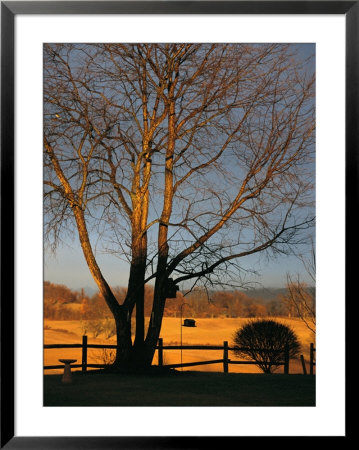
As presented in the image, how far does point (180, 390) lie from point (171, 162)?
70.6 inches

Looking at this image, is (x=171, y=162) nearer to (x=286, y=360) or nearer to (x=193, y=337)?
(x=193, y=337)

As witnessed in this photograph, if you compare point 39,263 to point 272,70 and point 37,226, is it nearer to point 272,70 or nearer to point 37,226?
point 37,226

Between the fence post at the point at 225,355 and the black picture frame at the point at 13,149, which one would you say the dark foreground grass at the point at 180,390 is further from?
the black picture frame at the point at 13,149

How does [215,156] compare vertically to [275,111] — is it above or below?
below

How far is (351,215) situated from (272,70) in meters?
1.56

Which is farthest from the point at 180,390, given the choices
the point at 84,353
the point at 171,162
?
the point at 171,162

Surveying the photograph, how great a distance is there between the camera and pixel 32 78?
12.3ft

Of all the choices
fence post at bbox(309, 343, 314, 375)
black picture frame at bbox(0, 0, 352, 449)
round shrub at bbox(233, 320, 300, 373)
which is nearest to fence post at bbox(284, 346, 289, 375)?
round shrub at bbox(233, 320, 300, 373)

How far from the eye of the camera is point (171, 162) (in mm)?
4840

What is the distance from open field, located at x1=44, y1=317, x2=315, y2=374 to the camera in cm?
452

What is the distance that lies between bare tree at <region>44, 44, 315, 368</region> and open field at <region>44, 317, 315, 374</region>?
0.45 ft

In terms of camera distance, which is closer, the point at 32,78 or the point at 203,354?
the point at 32,78

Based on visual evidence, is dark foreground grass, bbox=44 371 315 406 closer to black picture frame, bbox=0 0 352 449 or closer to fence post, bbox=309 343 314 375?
fence post, bbox=309 343 314 375

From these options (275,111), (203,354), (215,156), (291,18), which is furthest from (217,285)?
(291,18)
